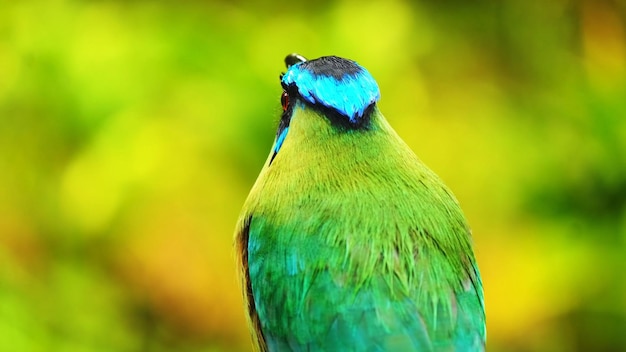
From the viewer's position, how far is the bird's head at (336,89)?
70.4 inches

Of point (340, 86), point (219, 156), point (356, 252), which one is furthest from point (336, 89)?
point (219, 156)

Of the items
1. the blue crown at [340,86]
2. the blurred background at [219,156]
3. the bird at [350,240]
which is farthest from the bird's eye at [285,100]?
the blurred background at [219,156]

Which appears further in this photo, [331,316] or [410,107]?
[410,107]

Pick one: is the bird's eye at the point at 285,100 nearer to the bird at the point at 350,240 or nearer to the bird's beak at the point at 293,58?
the bird at the point at 350,240

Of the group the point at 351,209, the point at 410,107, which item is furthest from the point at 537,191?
the point at 351,209

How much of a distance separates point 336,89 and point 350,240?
305 mm

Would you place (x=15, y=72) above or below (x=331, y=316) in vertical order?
above

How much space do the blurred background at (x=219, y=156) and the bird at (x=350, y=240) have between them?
182 centimetres

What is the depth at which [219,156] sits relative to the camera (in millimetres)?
3920

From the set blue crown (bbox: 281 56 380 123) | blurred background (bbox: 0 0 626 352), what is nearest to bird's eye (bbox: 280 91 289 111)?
blue crown (bbox: 281 56 380 123)

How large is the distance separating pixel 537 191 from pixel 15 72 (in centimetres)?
242

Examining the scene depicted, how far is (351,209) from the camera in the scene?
70.1 inches

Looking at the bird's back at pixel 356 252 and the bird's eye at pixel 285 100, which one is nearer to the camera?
the bird's back at pixel 356 252

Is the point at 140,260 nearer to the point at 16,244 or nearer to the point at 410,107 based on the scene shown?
the point at 16,244
